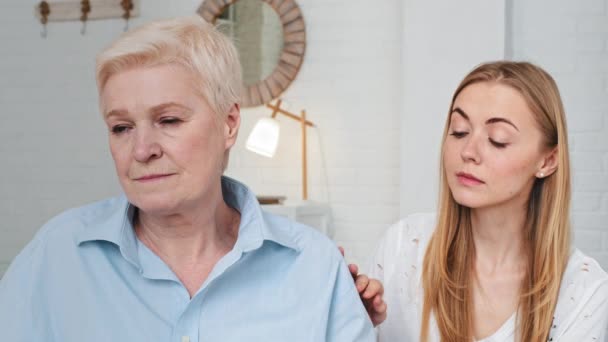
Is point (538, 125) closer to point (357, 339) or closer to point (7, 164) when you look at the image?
point (357, 339)

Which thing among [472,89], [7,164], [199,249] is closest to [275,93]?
[7,164]

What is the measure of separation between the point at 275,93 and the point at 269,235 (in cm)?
281

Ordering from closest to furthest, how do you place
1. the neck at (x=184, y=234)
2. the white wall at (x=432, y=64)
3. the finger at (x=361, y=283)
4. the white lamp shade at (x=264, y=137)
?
1. the neck at (x=184, y=234)
2. the finger at (x=361, y=283)
3. the white wall at (x=432, y=64)
4. the white lamp shade at (x=264, y=137)

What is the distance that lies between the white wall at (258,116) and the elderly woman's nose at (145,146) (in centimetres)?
281

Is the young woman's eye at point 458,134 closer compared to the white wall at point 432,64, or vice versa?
the young woman's eye at point 458,134

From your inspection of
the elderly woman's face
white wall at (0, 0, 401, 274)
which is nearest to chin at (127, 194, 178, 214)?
the elderly woman's face

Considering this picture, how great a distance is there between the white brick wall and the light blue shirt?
2536 millimetres

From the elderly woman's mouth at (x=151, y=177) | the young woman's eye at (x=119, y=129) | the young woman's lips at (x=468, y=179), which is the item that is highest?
the young woman's eye at (x=119, y=129)

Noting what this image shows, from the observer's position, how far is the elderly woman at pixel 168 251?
1.32 metres

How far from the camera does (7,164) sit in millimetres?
4699

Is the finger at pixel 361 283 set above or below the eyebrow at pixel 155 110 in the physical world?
below

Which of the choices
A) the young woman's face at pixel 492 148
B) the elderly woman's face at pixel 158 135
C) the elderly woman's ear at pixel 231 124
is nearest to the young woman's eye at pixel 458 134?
the young woman's face at pixel 492 148

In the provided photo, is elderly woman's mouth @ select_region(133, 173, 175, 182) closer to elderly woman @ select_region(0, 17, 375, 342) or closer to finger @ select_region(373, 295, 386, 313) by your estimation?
elderly woman @ select_region(0, 17, 375, 342)

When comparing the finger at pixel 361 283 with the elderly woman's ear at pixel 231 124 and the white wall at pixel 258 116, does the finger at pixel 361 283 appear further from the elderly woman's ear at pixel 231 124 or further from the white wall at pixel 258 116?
the white wall at pixel 258 116
